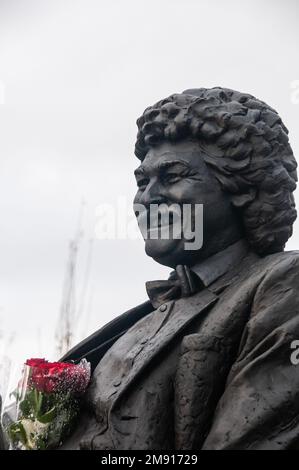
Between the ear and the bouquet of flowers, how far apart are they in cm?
130

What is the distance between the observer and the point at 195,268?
16.1 feet

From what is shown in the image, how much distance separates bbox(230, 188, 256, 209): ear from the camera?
4910mm

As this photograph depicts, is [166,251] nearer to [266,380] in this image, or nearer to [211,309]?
[211,309]

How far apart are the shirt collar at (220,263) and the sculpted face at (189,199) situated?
0.12 ft

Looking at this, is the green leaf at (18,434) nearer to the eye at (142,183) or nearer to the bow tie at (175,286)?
the bow tie at (175,286)

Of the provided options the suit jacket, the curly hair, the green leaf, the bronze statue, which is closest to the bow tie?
the bronze statue

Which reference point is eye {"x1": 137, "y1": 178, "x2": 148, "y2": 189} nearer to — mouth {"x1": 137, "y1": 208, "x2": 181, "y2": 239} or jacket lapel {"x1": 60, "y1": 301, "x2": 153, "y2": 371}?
mouth {"x1": 137, "y1": 208, "x2": 181, "y2": 239}

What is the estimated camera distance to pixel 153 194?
502 centimetres

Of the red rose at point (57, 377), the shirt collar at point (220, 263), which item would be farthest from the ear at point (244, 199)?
the red rose at point (57, 377)

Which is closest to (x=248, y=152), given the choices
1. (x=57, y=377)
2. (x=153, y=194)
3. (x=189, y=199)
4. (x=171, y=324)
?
(x=189, y=199)
